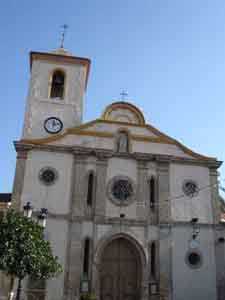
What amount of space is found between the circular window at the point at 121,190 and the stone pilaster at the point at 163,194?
1604 mm

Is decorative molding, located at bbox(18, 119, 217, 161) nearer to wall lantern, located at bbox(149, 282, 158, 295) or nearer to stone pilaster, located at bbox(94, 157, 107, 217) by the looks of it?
stone pilaster, located at bbox(94, 157, 107, 217)

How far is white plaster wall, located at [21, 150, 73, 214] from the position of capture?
19797 mm

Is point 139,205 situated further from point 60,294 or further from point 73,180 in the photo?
point 60,294

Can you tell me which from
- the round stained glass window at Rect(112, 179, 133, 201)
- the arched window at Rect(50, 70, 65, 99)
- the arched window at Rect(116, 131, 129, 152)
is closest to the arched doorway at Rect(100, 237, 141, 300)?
the round stained glass window at Rect(112, 179, 133, 201)

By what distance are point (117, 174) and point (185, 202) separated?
422cm

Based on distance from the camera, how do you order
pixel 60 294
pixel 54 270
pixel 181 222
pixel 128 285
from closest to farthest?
→ pixel 54 270
pixel 60 294
pixel 128 285
pixel 181 222

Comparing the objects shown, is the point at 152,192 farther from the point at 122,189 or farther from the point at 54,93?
the point at 54,93

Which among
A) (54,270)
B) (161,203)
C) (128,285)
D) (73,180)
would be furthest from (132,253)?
(54,270)

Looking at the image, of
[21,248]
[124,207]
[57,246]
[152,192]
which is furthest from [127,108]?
[21,248]

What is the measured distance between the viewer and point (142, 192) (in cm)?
2103

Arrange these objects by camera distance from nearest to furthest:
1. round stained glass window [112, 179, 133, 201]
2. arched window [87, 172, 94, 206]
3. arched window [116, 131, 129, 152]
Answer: arched window [87, 172, 94, 206], round stained glass window [112, 179, 133, 201], arched window [116, 131, 129, 152]

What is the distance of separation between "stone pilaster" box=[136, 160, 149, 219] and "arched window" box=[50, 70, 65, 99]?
7968 mm

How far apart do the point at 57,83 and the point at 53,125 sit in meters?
3.46

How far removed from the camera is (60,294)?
59.7 feet
